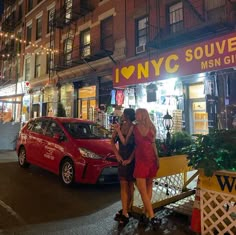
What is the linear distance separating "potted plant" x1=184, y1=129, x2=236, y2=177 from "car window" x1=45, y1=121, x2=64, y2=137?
4.12m

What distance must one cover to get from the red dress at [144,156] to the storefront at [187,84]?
4277mm

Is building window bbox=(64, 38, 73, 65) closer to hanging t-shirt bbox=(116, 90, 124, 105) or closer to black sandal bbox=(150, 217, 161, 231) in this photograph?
hanging t-shirt bbox=(116, 90, 124, 105)

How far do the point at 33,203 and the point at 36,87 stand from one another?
1703cm

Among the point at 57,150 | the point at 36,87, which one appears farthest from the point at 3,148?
the point at 57,150

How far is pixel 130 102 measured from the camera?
12227 mm

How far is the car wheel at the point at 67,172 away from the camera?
636 centimetres

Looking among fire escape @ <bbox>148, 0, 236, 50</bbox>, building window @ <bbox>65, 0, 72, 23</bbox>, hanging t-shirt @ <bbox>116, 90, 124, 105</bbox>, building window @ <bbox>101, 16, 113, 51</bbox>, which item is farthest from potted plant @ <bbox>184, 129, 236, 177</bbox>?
building window @ <bbox>65, 0, 72, 23</bbox>

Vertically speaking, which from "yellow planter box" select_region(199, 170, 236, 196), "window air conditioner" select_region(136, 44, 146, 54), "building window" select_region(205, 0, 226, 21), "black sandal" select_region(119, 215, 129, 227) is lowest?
"black sandal" select_region(119, 215, 129, 227)

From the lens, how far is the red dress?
4.16 m

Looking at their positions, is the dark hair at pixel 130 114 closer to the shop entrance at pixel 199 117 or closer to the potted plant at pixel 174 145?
the potted plant at pixel 174 145

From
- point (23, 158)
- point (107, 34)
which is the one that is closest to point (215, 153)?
point (23, 158)

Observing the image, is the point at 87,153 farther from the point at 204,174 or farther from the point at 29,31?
the point at 29,31

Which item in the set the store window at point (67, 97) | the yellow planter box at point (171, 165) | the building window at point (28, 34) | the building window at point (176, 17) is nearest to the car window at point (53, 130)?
the yellow planter box at point (171, 165)

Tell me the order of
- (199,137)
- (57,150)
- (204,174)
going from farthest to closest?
(57,150)
(199,137)
(204,174)
